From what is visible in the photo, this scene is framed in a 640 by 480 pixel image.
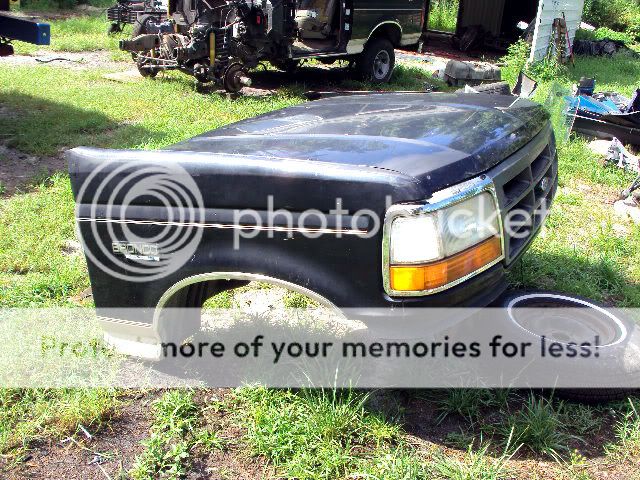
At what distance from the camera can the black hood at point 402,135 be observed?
220 centimetres

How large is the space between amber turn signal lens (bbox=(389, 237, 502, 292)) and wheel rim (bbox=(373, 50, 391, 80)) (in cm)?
910

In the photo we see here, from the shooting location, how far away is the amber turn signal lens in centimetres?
205

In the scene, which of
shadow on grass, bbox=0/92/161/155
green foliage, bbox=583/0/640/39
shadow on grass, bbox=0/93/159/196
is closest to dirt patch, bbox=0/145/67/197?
shadow on grass, bbox=0/93/159/196

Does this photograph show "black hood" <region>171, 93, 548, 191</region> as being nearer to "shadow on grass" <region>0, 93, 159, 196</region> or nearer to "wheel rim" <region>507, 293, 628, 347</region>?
"wheel rim" <region>507, 293, 628, 347</region>

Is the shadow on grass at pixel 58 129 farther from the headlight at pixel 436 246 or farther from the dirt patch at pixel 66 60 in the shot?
the headlight at pixel 436 246

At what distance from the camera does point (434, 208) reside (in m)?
2.01

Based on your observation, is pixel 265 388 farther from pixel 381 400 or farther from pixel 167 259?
pixel 167 259

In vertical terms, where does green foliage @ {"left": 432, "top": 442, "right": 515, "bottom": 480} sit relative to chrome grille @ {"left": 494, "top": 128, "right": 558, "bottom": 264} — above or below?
below

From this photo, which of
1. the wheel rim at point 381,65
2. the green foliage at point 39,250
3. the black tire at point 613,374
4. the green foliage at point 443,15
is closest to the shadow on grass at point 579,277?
the black tire at point 613,374

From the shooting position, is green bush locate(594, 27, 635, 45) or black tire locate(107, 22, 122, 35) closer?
black tire locate(107, 22, 122, 35)

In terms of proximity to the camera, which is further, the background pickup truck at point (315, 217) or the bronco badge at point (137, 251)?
the bronco badge at point (137, 251)

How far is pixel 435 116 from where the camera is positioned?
2.87 m

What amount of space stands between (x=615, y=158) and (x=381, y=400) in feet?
15.7

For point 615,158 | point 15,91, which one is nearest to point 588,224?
point 615,158
